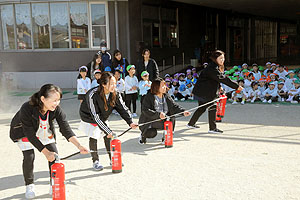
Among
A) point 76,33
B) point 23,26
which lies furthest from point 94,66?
point 23,26

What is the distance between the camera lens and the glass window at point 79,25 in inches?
620

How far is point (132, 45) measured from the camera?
52.0 ft

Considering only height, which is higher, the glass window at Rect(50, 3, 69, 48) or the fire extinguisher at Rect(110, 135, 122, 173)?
the glass window at Rect(50, 3, 69, 48)

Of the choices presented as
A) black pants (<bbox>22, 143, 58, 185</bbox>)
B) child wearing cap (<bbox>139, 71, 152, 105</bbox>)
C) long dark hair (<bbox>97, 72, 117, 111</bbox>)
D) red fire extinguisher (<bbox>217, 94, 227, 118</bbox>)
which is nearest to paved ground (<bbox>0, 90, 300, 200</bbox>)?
black pants (<bbox>22, 143, 58, 185</bbox>)

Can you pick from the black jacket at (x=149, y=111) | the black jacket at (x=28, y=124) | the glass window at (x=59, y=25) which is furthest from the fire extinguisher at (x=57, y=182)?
the glass window at (x=59, y=25)

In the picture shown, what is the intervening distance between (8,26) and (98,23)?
4787 mm

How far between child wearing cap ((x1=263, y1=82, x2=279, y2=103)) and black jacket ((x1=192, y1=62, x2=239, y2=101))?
13.6 ft

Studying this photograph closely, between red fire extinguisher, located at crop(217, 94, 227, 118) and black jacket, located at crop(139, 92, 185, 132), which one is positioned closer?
black jacket, located at crop(139, 92, 185, 132)

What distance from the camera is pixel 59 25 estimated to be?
16.1 meters

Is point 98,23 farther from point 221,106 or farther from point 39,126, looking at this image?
point 39,126

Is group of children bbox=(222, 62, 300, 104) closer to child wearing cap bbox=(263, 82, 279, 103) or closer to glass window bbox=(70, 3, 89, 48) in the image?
child wearing cap bbox=(263, 82, 279, 103)

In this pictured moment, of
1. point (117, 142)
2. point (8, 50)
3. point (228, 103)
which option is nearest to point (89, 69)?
point (228, 103)

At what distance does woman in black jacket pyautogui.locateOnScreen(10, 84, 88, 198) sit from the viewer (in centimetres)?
378

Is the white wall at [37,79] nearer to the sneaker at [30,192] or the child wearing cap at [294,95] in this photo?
the child wearing cap at [294,95]
